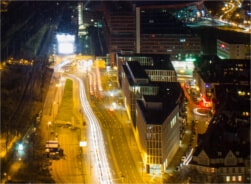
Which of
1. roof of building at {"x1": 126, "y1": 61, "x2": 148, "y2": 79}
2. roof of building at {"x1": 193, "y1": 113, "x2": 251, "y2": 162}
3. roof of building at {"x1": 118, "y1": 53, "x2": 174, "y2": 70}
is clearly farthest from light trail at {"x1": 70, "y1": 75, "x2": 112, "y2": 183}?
roof of building at {"x1": 118, "y1": 53, "x2": 174, "y2": 70}

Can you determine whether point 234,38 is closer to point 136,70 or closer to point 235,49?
point 235,49

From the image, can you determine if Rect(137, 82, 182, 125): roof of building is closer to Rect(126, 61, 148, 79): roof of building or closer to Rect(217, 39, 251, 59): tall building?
Rect(126, 61, 148, 79): roof of building

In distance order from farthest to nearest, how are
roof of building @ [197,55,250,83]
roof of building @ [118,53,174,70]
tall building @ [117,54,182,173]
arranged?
1. roof of building @ [118,53,174,70]
2. roof of building @ [197,55,250,83]
3. tall building @ [117,54,182,173]

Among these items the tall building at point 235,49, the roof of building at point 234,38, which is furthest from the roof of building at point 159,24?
the tall building at point 235,49

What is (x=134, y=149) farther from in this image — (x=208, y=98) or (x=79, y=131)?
(x=208, y=98)

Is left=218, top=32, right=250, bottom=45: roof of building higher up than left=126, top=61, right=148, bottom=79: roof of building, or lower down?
higher up

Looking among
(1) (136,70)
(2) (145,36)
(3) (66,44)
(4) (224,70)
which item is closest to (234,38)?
(2) (145,36)

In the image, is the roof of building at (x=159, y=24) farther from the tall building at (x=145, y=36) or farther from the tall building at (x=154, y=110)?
the tall building at (x=154, y=110)
